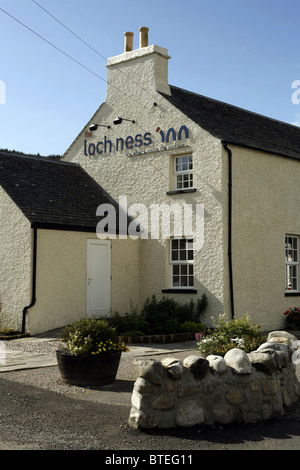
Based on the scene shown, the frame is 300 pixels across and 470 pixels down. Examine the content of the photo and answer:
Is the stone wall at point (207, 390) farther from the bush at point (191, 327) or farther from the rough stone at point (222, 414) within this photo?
the bush at point (191, 327)

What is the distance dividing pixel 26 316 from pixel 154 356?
454 centimetres

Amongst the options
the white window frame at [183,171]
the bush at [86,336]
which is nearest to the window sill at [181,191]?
the white window frame at [183,171]

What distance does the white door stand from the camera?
15.6 meters

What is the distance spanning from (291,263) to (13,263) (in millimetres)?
8595

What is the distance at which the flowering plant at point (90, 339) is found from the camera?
8133mm

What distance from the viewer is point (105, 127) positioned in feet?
60.7

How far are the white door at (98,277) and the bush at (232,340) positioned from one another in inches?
284

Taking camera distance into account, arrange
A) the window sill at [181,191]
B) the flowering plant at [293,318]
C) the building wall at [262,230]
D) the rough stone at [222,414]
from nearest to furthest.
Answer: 1. the rough stone at [222,414]
2. the building wall at [262,230]
3. the window sill at [181,191]
4. the flowering plant at [293,318]

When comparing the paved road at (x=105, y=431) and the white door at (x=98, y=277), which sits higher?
the white door at (x=98, y=277)

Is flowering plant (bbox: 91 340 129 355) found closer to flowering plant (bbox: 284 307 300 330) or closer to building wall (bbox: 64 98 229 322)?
building wall (bbox: 64 98 229 322)

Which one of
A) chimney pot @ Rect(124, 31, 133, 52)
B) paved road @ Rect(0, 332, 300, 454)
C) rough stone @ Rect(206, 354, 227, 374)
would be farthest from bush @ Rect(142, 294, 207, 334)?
chimney pot @ Rect(124, 31, 133, 52)

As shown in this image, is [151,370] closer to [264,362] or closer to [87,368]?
[264,362]

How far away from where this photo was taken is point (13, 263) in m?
14.8

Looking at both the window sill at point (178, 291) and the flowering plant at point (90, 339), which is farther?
the window sill at point (178, 291)
